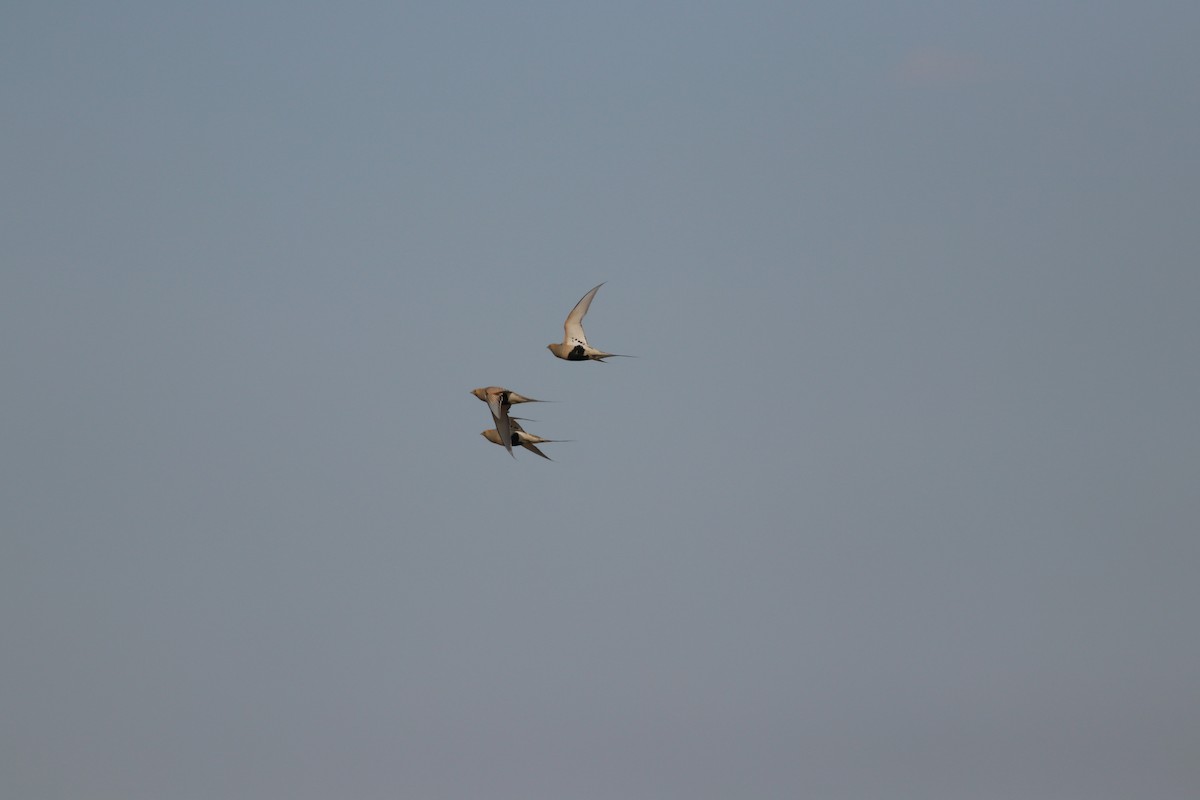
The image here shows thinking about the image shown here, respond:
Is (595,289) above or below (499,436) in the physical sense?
above

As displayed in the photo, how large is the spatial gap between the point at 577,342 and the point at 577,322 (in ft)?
5.32

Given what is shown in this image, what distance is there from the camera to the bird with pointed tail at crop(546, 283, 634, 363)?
72312 millimetres

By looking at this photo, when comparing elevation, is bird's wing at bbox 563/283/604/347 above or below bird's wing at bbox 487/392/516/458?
above

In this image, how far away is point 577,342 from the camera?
73125 mm

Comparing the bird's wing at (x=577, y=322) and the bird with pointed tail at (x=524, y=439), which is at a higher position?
the bird's wing at (x=577, y=322)

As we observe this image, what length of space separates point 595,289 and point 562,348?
150 inches

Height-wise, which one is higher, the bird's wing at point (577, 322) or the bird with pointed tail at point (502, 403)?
the bird's wing at point (577, 322)

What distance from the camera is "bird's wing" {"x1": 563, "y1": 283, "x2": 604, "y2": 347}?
7350cm

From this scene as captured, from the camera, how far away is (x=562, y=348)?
72.8 meters

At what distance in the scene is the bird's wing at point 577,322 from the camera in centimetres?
7350

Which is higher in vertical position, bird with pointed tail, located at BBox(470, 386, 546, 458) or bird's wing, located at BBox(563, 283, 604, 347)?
bird's wing, located at BBox(563, 283, 604, 347)

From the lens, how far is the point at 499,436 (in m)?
73.9

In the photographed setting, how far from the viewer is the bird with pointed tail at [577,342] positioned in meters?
72.3

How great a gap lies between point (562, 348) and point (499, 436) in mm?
4969
